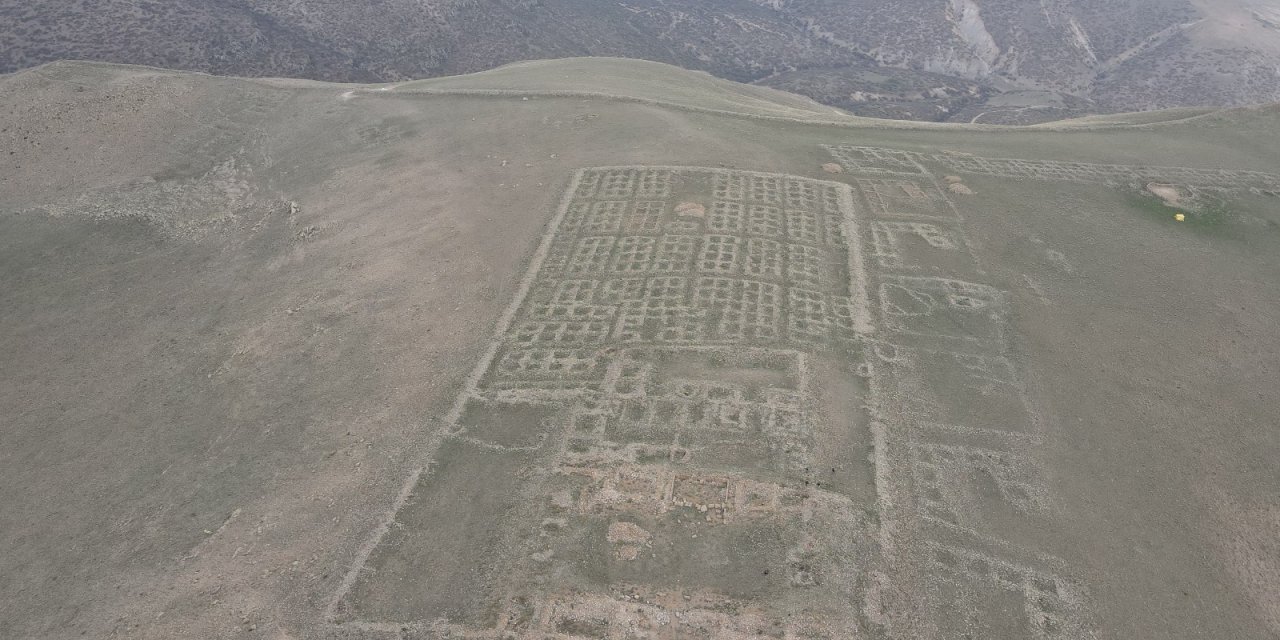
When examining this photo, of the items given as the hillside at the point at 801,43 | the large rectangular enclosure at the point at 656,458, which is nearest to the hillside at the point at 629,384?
the large rectangular enclosure at the point at 656,458

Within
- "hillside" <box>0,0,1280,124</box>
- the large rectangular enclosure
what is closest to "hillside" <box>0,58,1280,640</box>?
the large rectangular enclosure

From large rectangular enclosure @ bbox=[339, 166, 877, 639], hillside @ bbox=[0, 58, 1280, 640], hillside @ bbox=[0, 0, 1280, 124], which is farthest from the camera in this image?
hillside @ bbox=[0, 0, 1280, 124]

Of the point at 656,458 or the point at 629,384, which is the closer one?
the point at 656,458

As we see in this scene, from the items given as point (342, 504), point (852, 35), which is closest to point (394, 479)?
point (342, 504)

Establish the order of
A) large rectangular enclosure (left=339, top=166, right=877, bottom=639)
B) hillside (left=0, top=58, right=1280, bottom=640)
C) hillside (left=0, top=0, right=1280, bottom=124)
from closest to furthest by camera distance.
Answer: large rectangular enclosure (left=339, top=166, right=877, bottom=639), hillside (left=0, top=58, right=1280, bottom=640), hillside (left=0, top=0, right=1280, bottom=124)

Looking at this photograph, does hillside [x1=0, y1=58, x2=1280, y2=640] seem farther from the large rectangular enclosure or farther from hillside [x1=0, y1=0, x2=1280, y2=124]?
hillside [x1=0, y1=0, x2=1280, y2=124]

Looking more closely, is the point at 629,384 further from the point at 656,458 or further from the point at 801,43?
the point at 801,43

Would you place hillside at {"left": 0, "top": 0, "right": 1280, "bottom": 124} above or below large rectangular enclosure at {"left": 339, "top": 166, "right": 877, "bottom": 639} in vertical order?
above

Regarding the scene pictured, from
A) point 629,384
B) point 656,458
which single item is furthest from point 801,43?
point 656,458
